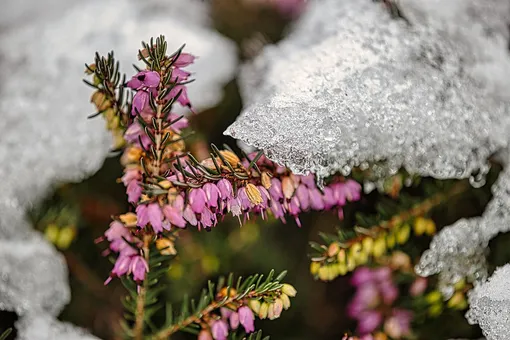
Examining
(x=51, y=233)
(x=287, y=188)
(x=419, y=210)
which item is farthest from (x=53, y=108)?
(x=419, y=210)

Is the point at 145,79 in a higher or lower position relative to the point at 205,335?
higher

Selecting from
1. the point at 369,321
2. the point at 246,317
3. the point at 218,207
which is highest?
the point at 218,207

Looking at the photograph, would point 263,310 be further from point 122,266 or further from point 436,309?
point 436,309

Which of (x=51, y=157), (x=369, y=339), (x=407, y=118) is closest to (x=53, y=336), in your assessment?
(x=51, y=157)

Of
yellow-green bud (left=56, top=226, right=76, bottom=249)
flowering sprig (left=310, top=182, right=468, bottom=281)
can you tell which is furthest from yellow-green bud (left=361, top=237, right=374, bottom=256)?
yellow-green bud (left=56, top=226, right=76, bottom=249)

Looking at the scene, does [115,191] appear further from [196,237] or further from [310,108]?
[310,108]

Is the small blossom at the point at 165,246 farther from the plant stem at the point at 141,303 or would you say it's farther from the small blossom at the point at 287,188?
the small blossom at the point at 287,188

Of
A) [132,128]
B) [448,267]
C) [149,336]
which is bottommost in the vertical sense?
[149,336]
